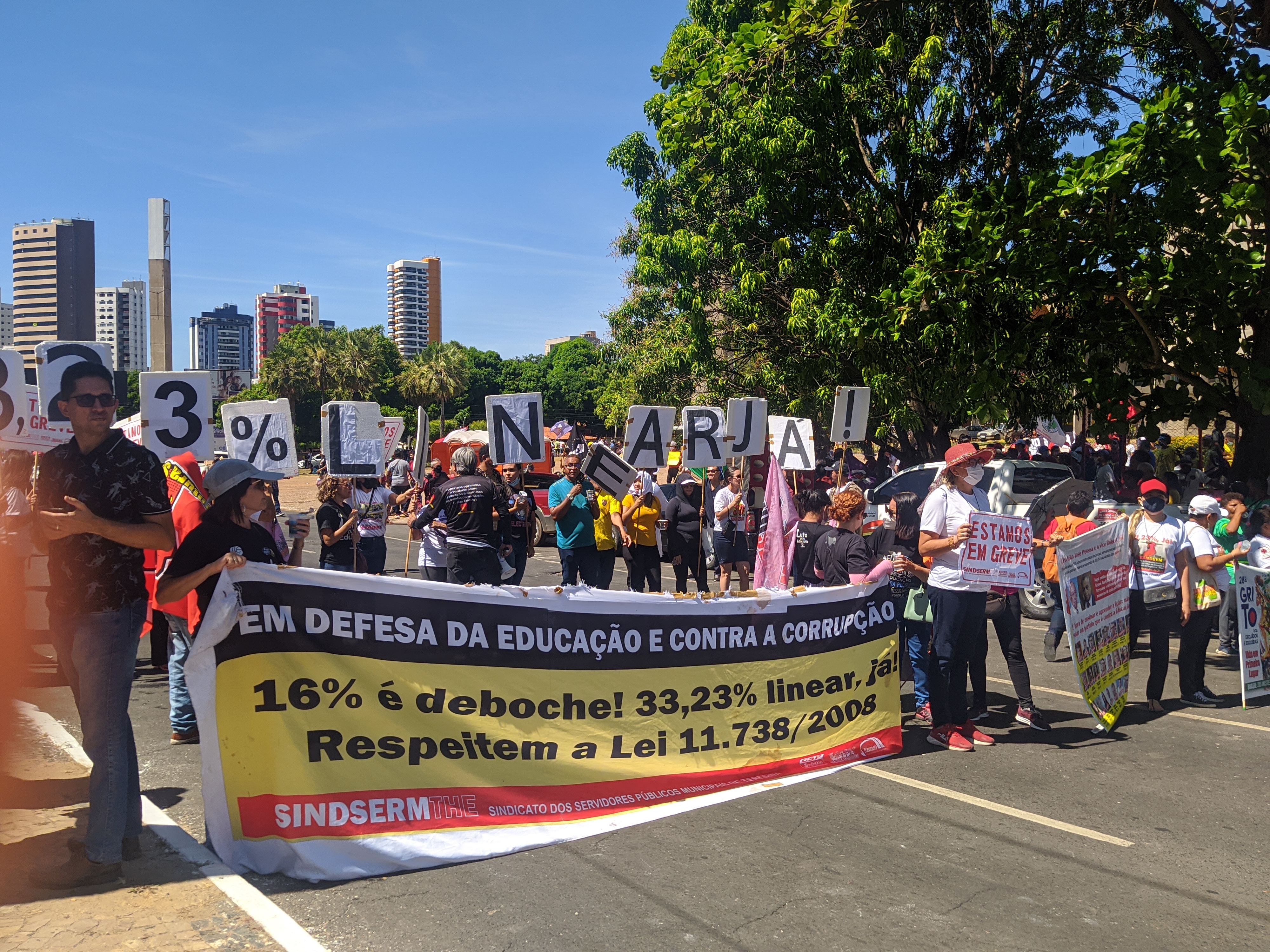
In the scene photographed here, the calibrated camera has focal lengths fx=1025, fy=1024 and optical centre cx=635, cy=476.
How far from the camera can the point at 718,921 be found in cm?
420

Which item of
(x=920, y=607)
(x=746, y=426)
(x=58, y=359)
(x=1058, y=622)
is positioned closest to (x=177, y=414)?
(x=58, y=359)

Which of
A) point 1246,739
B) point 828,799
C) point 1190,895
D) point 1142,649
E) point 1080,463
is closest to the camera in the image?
point 1190,895

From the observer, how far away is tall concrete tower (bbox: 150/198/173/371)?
34.1ft

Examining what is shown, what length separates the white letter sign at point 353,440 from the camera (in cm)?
1028

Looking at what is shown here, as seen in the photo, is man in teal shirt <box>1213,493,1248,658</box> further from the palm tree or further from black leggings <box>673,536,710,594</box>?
the palm tree

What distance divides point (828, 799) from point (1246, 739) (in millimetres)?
3676

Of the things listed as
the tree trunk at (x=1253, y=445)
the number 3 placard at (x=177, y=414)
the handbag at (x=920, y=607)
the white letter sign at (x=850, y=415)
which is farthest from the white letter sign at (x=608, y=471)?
the tree trunk at (x=1253, y=445)

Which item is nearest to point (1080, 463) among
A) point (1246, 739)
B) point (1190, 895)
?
point (1246, 739)

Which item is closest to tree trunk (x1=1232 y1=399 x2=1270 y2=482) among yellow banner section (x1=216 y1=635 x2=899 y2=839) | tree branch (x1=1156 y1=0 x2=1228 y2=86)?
tree branch (x1=1156 y1=0 x2=1228 y2=86)

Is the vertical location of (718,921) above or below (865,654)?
below

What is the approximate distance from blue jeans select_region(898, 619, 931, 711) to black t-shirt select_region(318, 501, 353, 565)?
5240mm

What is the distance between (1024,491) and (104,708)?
12277 mm

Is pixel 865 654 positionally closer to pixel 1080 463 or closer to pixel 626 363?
pixel 1080 463

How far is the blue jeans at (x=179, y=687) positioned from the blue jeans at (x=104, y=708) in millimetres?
2216
